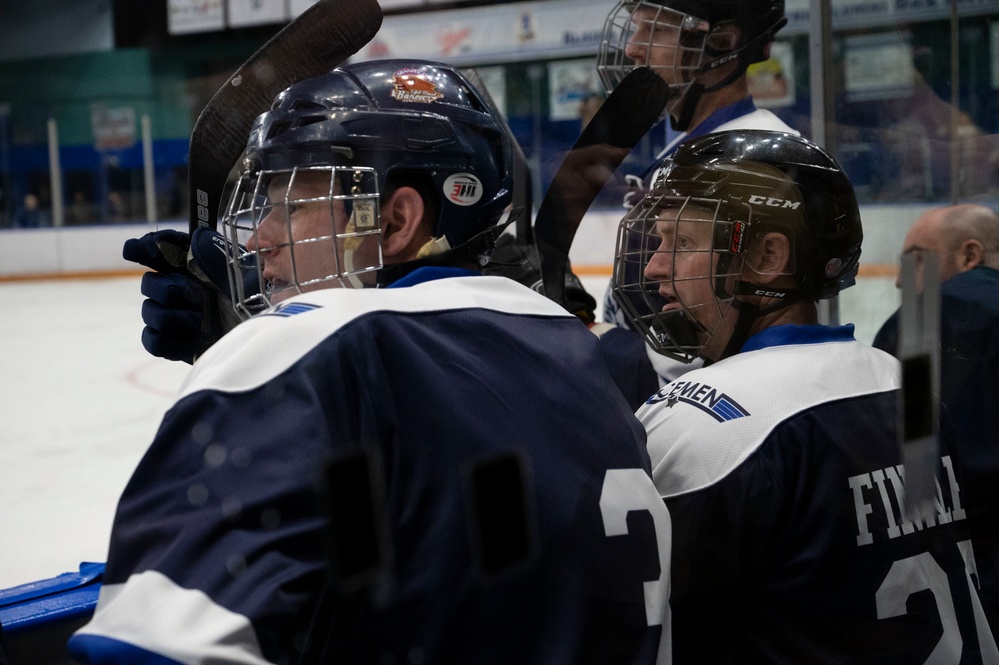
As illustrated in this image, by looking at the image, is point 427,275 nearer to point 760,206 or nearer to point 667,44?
point 760,206

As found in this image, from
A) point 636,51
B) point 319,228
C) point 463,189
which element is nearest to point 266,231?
point 319,228

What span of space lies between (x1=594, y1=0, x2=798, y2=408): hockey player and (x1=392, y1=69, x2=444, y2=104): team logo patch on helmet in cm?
65

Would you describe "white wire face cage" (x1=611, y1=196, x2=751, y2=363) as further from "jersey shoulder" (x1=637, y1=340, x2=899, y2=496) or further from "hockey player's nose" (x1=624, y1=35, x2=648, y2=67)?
"hockey player's nose" (x1=624, y1=35, x2=648, y2=67)

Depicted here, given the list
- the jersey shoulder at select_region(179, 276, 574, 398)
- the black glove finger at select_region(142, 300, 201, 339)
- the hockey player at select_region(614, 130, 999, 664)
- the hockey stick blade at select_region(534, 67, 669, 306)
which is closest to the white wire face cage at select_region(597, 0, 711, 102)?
the hockey stick blade at select_region(534, 67, 669, 306)

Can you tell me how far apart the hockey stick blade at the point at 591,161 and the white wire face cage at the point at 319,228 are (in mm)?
566

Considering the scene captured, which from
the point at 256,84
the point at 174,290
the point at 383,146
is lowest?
the point at 174,290

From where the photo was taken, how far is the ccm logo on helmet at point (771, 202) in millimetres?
966

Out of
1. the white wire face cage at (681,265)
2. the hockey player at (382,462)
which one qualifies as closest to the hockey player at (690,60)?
the white wire face cage at (681,265)

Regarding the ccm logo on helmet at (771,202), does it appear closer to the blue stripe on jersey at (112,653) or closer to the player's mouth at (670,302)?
the player's mouth at (670,302)

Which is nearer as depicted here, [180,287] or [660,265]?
[660,265]

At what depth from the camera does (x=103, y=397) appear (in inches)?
178

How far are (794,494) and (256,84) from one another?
2.56 feet

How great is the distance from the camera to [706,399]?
92 centimetres

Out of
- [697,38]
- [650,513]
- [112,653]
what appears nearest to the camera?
[112,653]
